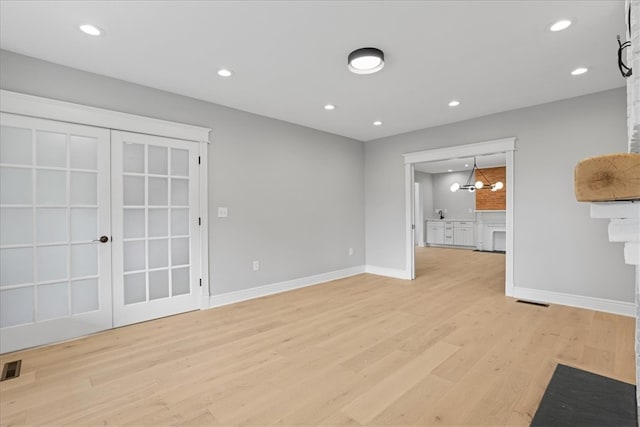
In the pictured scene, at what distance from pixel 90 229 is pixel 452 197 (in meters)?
10.4

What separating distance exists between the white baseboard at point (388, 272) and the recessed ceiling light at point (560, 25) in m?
3.96

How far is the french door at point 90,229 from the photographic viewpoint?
2750mm

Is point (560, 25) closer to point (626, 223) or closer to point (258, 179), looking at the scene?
point (626, 223)

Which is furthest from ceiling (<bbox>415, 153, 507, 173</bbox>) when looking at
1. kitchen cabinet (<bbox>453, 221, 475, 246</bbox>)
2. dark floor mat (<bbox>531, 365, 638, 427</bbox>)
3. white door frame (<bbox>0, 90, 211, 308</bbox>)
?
dark floor mat (<bbox>531, 365, 638, 427</bbox>)

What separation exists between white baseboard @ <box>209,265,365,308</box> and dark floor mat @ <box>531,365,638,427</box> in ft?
11.0

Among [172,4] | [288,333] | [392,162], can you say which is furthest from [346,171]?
[172,4]

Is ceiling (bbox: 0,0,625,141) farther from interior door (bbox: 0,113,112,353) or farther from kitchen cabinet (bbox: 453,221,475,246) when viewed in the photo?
kitchen cabinet (bbox: 453,221,475,246)

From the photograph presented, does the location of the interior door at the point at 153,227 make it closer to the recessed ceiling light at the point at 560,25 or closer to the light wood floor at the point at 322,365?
the light wood floor at the point at 322,365

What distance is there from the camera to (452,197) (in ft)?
35.1

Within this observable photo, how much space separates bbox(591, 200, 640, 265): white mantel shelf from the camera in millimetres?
656

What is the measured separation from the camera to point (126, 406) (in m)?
1.94

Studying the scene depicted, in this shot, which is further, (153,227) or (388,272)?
(388,272)

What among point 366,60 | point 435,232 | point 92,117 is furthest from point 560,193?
point 435,232

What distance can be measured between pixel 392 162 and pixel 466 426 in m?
4.53
